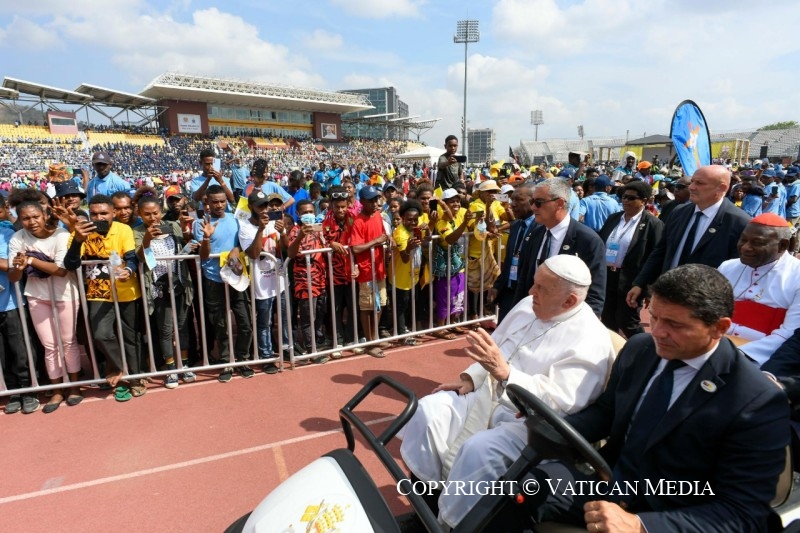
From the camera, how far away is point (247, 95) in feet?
183

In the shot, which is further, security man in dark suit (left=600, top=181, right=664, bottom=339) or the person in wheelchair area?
security man in dark suit (left=600, top=181, right=664, bottom=339)

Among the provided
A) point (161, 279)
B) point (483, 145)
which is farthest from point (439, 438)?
point (483, 145)

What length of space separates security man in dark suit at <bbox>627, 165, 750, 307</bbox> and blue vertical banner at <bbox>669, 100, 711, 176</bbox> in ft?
5.06

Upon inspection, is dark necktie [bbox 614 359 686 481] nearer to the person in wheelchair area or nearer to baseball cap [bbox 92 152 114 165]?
the person in wheelchair area

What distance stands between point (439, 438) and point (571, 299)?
110cm

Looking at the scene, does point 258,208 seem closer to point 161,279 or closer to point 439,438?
point 161,279

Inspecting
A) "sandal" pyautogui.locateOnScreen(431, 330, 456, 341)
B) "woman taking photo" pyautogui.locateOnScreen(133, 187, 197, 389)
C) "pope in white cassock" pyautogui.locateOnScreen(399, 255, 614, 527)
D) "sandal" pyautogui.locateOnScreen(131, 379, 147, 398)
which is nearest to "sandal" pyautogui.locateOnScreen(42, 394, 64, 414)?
"sandal" pyautogui.locateOnScreen(131, 379, 147, 398)

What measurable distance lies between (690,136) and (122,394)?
7040 mm

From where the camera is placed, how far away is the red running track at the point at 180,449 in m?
3.02

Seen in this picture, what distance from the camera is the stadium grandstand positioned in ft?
116

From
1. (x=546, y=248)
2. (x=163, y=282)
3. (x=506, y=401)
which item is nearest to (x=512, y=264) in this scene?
(x=546, y=248)

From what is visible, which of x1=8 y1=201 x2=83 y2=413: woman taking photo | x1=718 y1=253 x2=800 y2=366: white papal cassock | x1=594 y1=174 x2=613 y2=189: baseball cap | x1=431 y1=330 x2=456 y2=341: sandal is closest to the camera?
x1=718 y1=253 x2=800 y2=366: white papal cassock

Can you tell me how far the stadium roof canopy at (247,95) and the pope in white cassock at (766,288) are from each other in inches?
2258

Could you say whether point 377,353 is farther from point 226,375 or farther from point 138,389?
point 138,389
